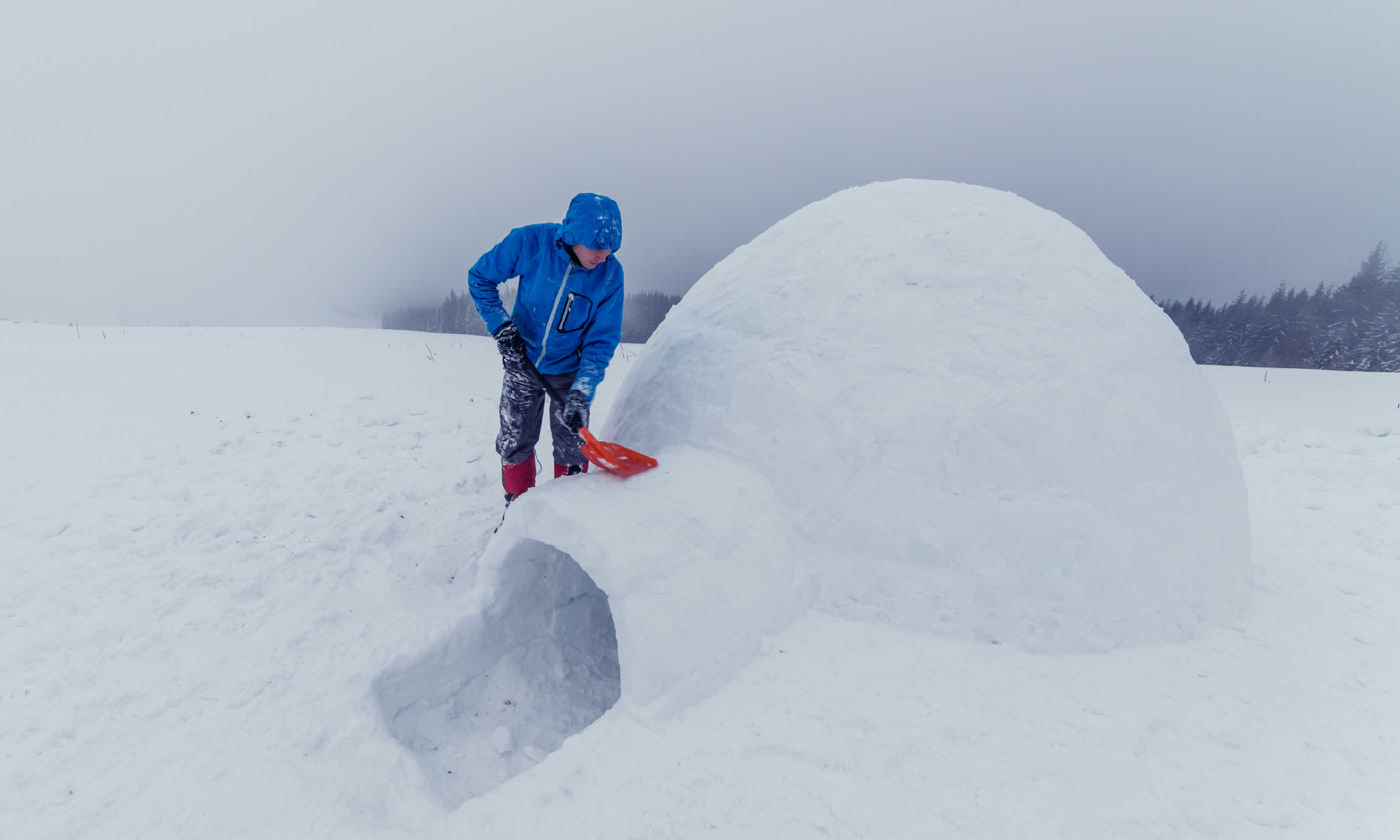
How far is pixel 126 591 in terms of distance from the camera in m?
3.49

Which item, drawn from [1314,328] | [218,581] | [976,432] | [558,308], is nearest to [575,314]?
[558,308]

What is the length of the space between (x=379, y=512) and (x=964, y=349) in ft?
14.3

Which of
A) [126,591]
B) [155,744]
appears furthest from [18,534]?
[155,744]

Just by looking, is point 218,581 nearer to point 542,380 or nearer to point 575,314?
point 542,380

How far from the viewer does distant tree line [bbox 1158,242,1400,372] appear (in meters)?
22.8

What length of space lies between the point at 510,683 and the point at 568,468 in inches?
55.7

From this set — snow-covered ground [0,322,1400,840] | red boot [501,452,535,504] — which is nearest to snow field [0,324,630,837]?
snow-covered ground [0,322,1400,840]

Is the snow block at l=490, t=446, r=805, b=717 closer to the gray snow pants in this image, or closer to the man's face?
the gray snow pants

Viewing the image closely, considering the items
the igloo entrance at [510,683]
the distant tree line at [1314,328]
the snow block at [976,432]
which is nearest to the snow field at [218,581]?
the igloo entrance at [510,683]

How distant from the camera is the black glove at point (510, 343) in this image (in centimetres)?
353

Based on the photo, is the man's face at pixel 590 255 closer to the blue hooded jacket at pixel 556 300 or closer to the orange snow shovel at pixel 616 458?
the blue hooded jacket at pixel 556 300

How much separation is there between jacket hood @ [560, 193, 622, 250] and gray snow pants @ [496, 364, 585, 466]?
92 centimetres

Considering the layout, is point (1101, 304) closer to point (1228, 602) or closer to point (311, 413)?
point (1228, 602)

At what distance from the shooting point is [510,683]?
10.6ft
